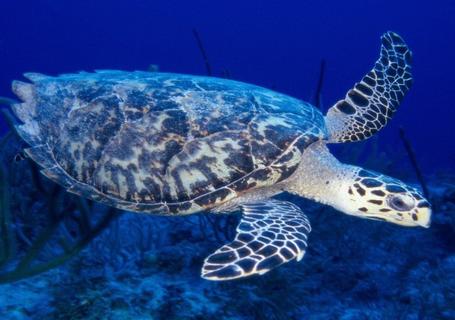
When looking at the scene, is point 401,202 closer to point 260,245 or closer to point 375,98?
point 260,245

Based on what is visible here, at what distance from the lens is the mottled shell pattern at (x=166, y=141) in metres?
3.31

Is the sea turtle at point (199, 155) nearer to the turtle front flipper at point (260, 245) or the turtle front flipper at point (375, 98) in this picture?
the turtle front flipper at point (260, 245)

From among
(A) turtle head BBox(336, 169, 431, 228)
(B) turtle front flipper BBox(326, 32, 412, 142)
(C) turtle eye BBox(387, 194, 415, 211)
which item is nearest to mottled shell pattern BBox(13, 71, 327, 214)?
(A) turtle head BBox(336, 169, 431, 228)

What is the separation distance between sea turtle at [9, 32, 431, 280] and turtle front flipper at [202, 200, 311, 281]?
2 cm

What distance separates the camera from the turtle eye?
331cm

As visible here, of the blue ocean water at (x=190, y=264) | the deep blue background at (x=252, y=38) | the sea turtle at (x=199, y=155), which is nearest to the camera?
the blue ocean water at (x=190, y=264)

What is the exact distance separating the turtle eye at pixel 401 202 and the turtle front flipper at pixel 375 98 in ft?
3.86

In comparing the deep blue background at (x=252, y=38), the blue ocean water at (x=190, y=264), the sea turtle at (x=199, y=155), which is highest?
the deep blue background at (x=252, y=38)

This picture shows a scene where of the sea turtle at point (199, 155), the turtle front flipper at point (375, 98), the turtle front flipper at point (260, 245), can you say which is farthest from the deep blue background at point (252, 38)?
the turtle front flipper at point (260, 245)

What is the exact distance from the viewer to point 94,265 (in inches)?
156

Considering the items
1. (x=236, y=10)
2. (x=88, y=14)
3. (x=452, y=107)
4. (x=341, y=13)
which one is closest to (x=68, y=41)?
(x=88, y=14)

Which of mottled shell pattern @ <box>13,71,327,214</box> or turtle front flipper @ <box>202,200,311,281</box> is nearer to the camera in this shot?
turtle front flipper @ <box>202,200,311,281</box>

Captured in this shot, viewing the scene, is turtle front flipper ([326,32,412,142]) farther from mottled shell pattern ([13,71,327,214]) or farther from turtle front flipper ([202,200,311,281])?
turtle front flipper ([202,200,311,281])

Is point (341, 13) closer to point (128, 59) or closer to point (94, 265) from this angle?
point (128, 59)
